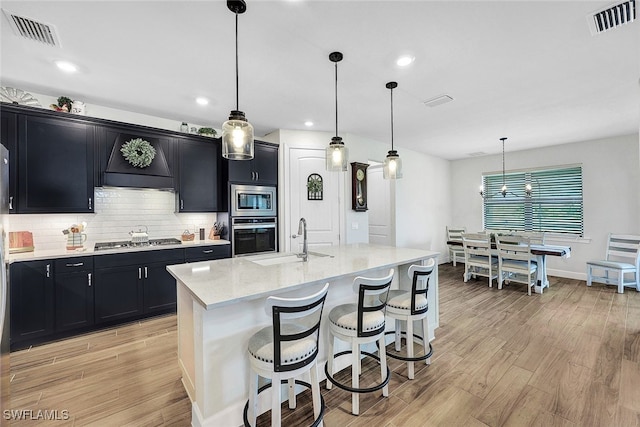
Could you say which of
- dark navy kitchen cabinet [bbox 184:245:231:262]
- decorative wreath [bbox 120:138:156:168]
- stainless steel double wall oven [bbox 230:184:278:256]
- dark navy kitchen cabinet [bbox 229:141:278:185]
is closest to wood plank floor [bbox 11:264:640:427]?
dark navy kitchen cabinet [bbox 184:245:231:262]

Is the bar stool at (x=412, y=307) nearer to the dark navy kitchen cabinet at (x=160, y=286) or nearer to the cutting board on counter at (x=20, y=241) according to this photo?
the dark navy kitchen cabinet at (x=160, y=286)

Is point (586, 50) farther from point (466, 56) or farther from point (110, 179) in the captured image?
point (110, 179)

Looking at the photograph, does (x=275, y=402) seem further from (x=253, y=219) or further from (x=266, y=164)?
(x=266, y=164)

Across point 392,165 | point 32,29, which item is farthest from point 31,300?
point 392,165

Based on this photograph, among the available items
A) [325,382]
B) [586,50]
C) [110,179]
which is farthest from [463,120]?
[110,179]

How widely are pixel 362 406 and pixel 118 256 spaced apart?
304cm

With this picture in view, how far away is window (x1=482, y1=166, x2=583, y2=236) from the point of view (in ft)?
18.0

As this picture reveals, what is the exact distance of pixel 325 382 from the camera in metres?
2.20

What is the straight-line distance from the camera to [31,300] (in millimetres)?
2750

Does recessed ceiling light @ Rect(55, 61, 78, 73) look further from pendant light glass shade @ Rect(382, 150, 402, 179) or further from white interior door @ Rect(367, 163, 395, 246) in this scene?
white interior door @ Rect(367, 163, 395, 246)

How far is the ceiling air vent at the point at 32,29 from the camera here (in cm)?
192

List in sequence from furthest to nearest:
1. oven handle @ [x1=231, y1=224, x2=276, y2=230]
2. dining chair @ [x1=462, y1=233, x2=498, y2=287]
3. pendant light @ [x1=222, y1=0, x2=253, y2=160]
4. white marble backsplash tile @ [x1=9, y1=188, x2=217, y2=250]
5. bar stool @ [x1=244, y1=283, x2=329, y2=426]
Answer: dining chair @ [x1=462, y1=233, x2=498, y2=287] < oven handle @ [x1=231, y1=224, x2=276, y2=230] < white marble backsplash tile @ [x1=9, y1=188, x2=217, y2=250] < pendant light @ [x1=222, y1=0, x2=253, y2=160] < bar stool @ [x1=244, y1=283, x2=329, y2=426]

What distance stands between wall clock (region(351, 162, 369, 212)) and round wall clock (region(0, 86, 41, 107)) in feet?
13.5

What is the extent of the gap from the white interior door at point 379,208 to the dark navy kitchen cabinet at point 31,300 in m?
5.13
